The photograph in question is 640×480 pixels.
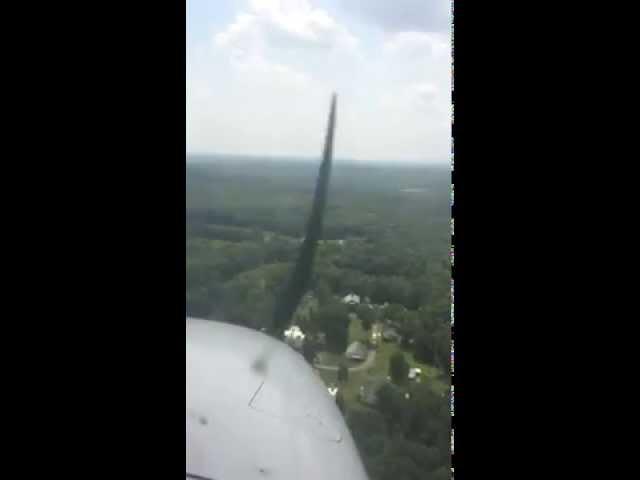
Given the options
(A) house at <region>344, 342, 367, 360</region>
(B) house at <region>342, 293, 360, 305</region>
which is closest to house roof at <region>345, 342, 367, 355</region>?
(A) house at <region>344, 342, 367, 360</region>

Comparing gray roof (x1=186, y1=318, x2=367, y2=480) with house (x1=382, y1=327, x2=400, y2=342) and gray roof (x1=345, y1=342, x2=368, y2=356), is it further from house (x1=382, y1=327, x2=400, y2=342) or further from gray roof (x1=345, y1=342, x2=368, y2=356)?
house (x1=382, y1=327, x2=400, y2=342)

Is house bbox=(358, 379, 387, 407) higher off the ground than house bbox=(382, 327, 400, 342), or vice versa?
house bbox=(382, 327, 400, 342)

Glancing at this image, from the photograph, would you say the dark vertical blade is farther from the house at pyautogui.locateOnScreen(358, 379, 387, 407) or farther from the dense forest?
the house at pyautogui.locateOnScreen(358, 379, 387, 407)

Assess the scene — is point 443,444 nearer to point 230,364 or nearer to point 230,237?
point 230,364

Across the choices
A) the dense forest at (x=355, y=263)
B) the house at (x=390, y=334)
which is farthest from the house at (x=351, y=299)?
the house at (x=390, y=334)

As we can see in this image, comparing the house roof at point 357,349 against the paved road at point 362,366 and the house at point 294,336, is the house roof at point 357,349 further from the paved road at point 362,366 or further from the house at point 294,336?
the house at point 294,336

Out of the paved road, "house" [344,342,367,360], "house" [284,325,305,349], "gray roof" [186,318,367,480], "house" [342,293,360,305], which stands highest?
"house" [342,293,360,305]

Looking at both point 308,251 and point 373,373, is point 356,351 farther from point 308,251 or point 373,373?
point 308,251
